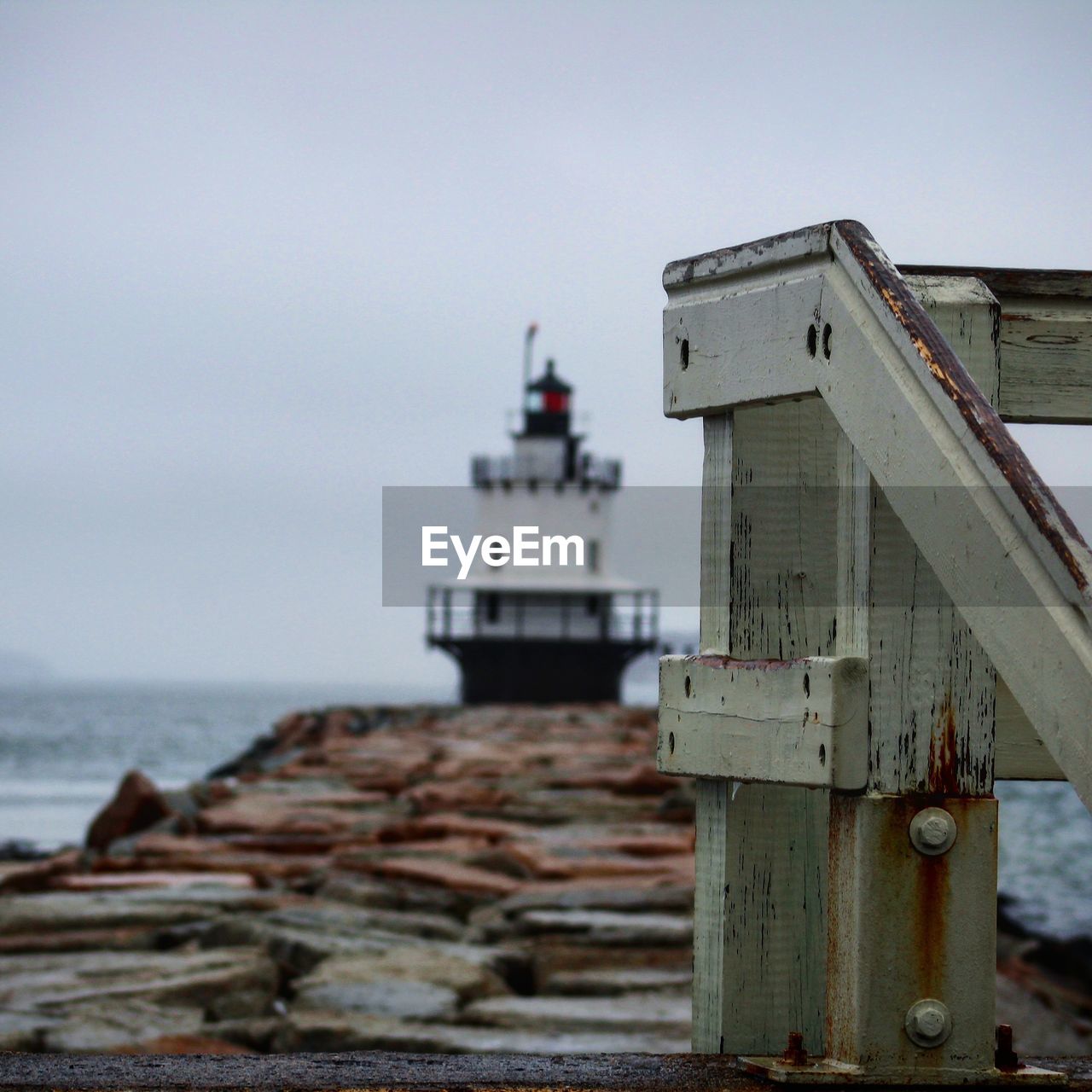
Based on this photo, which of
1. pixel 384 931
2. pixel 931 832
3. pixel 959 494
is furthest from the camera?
pixel 384 931

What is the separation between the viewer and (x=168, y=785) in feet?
98.0

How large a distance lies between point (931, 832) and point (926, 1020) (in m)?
0.20

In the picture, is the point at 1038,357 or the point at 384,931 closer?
the point at 1038,357

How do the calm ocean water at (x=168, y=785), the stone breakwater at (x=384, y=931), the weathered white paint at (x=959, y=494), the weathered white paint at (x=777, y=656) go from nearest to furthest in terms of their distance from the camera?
1. the weathered white paint at (x=959, y=494)
2. the weathered white paint at (x=777, y=656)
3. the stone breakwater at (x=384, y=931)
4. the calm ocean water at (x=168, y=785)

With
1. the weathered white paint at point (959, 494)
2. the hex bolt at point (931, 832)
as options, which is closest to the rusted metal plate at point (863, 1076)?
the hex bolt at point (931, 832)

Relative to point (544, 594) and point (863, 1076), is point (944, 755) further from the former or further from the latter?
point (544, 594)

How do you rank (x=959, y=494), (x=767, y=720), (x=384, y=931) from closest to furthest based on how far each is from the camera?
1. (x=959, y=494)
2. (x=767, y=720)
3. (x=384, y=931)

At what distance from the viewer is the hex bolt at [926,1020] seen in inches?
73.4

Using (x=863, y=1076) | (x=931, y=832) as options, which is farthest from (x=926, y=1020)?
(x=931, y=832)

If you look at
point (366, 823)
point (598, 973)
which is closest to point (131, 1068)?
point (598, 973)

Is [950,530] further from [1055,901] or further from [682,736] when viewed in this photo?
[1055,901]

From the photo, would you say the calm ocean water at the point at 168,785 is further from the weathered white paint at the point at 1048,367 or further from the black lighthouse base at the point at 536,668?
the black lighthouse base at the point at 536,668

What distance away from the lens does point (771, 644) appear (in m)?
2.05

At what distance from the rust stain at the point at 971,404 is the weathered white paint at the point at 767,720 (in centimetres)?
33
